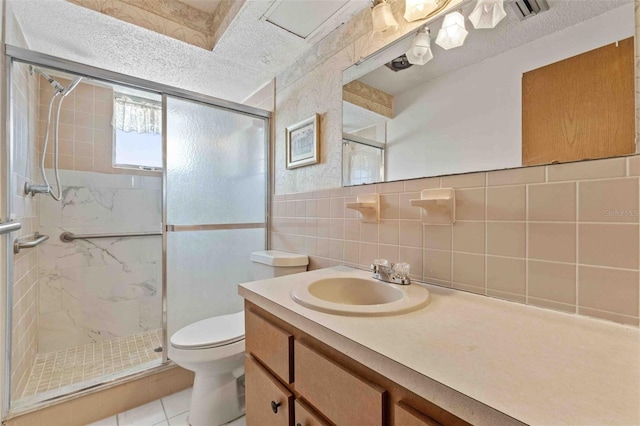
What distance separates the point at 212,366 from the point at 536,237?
1425 millimetres

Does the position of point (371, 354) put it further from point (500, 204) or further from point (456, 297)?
point (500, 204)

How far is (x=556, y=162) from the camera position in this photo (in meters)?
0.72

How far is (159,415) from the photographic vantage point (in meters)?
1.41

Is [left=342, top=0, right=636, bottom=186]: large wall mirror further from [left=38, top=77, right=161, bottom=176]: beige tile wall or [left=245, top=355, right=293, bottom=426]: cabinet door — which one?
[left=38, top=77, right=161, bottom=176]: beige tile wall

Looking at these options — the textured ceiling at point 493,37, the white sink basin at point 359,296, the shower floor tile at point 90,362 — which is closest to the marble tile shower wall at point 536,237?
the white sink basin at point 359,296

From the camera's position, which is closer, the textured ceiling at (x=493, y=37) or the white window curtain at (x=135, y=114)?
the textured ceiling at (x=493, y=37)

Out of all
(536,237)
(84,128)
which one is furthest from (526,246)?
(84,128)

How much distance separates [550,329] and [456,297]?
252 millimetres

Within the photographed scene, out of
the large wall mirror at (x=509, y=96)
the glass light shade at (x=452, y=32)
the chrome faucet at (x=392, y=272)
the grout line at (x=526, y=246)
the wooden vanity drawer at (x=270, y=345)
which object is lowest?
the wooden vanity drawer at (x=270, y=345)

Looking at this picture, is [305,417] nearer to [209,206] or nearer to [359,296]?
[359,296]

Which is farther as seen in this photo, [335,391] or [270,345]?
[270,345]

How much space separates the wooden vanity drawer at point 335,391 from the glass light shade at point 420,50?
1.13 meters

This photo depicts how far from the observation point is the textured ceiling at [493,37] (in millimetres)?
712

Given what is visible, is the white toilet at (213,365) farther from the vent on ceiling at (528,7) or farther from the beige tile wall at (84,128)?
the beige tile wall at (84,128)
